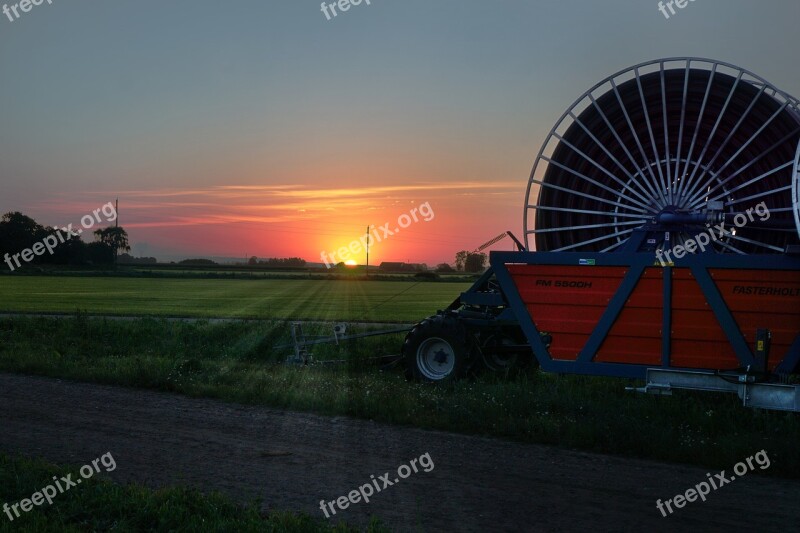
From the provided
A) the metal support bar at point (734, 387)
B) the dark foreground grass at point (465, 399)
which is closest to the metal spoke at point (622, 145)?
the dark foreground grass at point (465, 399)

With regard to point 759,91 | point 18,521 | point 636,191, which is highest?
point 759,91

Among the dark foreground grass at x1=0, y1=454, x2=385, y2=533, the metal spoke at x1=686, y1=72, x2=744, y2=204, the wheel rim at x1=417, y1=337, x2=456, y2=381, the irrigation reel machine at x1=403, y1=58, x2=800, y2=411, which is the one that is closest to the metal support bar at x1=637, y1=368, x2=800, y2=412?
the irrigation reel machine at x1=403, y1=58, x2=800, y2=411

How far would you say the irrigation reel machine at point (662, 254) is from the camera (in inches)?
384

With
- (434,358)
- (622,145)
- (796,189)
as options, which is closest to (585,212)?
(622,145)

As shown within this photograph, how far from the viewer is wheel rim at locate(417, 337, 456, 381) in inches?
527

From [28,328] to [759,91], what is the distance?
17974 mm

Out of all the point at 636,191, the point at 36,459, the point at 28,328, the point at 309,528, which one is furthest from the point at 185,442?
the point at 28,328

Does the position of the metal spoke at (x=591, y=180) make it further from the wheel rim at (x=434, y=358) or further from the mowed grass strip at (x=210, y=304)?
the mowed grass strip at (x=210, y=304)

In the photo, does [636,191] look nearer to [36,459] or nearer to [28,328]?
[36,459]

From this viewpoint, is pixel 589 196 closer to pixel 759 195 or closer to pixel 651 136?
pixel 651 136

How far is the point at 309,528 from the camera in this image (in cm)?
618
